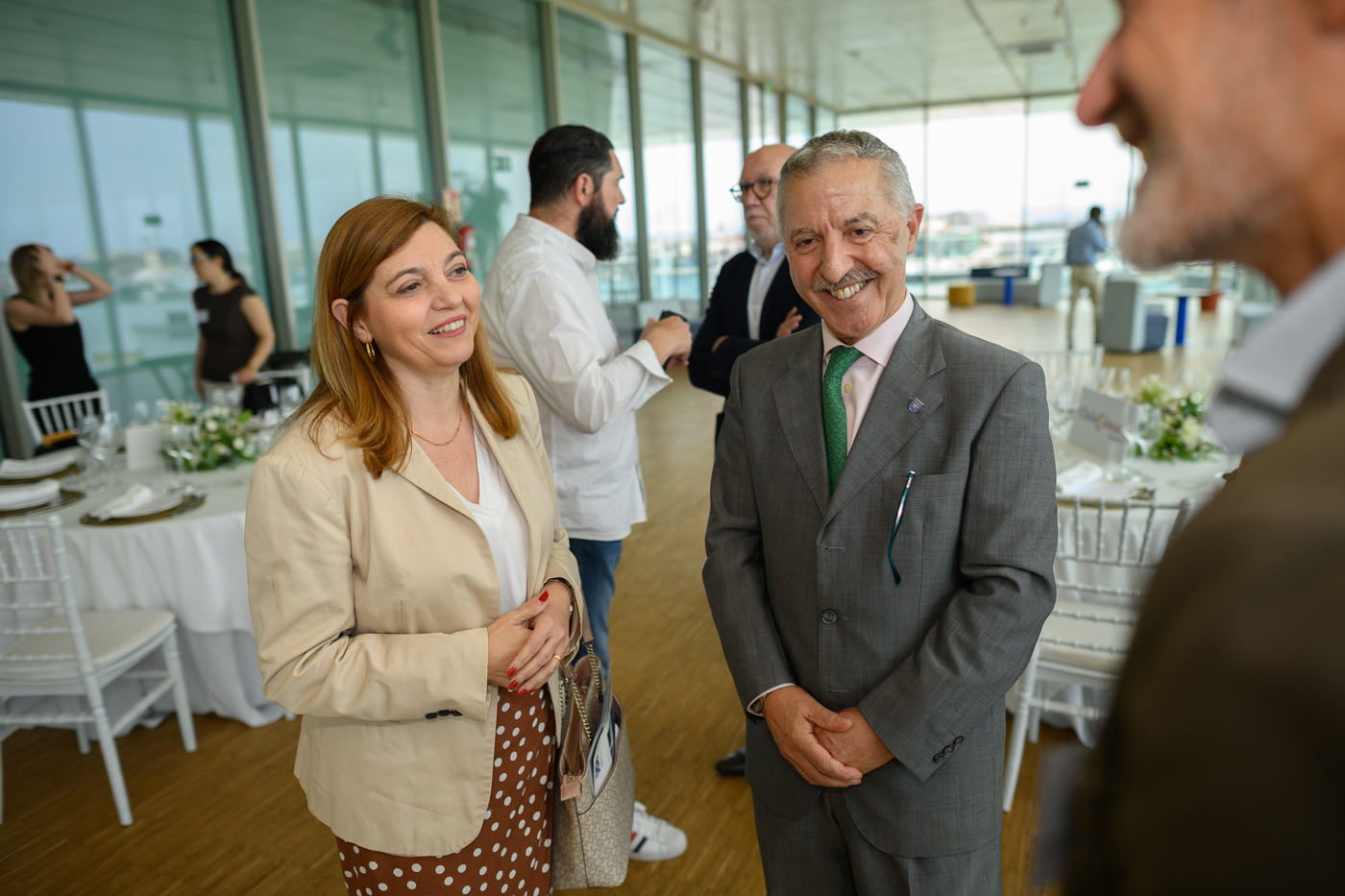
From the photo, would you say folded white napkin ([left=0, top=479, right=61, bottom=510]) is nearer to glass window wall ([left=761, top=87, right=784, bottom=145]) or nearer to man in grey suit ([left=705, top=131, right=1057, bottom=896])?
man in grey suit ([left=705, top=131, right=1057, bottom=896])

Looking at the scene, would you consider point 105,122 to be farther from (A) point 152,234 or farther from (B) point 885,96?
(B) point 885,96

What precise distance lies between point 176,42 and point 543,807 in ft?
18.0

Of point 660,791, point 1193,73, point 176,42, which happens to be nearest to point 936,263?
point 176,42

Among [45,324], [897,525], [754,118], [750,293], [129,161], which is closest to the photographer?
[897,525]

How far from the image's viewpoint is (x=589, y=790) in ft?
5.26

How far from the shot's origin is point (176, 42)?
507 cm

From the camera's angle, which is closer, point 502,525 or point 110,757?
point 502,525

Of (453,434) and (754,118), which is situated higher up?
(754,118)

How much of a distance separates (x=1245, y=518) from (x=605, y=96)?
10.2 metres

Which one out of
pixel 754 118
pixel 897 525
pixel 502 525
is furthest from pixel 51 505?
pixel 754 118

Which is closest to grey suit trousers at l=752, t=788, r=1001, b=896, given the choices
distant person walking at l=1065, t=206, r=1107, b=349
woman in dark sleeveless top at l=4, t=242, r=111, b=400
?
woman in dark sleeveless top at l=4, t=242, r=111, b=400

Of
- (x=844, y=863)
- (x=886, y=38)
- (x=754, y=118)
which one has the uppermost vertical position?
(x=886, y=38)

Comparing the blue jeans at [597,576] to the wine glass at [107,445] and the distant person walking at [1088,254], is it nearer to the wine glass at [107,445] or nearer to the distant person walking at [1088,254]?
the wine glass at [107,445]

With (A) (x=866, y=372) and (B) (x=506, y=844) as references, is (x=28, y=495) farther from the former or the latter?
(A) (x=866, y=372)
